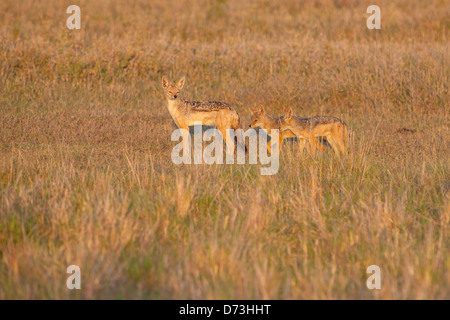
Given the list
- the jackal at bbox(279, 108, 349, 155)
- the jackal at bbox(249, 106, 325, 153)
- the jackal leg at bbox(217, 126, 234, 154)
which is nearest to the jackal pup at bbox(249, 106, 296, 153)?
the jackal at bbox(249, 106, 325, 153)

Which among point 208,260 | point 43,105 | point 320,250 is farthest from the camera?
point 43,105

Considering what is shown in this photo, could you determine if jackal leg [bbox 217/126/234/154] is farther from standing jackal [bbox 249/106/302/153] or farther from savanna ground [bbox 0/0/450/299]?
savanna ground [bbox 0/0/450/299]

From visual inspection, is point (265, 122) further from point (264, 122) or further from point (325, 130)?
point (325, 130)

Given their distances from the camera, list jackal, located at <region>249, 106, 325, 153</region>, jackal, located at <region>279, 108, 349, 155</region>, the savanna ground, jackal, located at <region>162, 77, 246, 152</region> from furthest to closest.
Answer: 1. jackal, located at <region>249, 106, 325, 153</region>
2. jackal, located at <region>162, 77, 246, 152</region>
3. jackal, located at <region>279, 108, 349, 155</region>
4. the savanna ground

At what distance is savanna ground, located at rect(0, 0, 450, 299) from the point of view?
15.0ft

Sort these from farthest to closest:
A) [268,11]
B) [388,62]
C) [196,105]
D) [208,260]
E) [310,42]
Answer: [268,11] < [310,42] < [388,62] < [196,105] < [208,260]

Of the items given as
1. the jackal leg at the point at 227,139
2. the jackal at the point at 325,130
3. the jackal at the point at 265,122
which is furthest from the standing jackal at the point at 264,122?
the jackal leg at the point at 227,139

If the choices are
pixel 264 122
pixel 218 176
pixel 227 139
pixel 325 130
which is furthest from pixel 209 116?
pixel 218 176

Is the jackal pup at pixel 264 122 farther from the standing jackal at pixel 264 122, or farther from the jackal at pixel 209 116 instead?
the jackal at pixel 209 116

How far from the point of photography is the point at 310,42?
1531 cm

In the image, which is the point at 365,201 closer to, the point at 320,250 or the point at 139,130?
the point at 320,250

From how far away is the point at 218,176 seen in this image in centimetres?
715

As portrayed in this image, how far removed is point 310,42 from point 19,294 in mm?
12390
